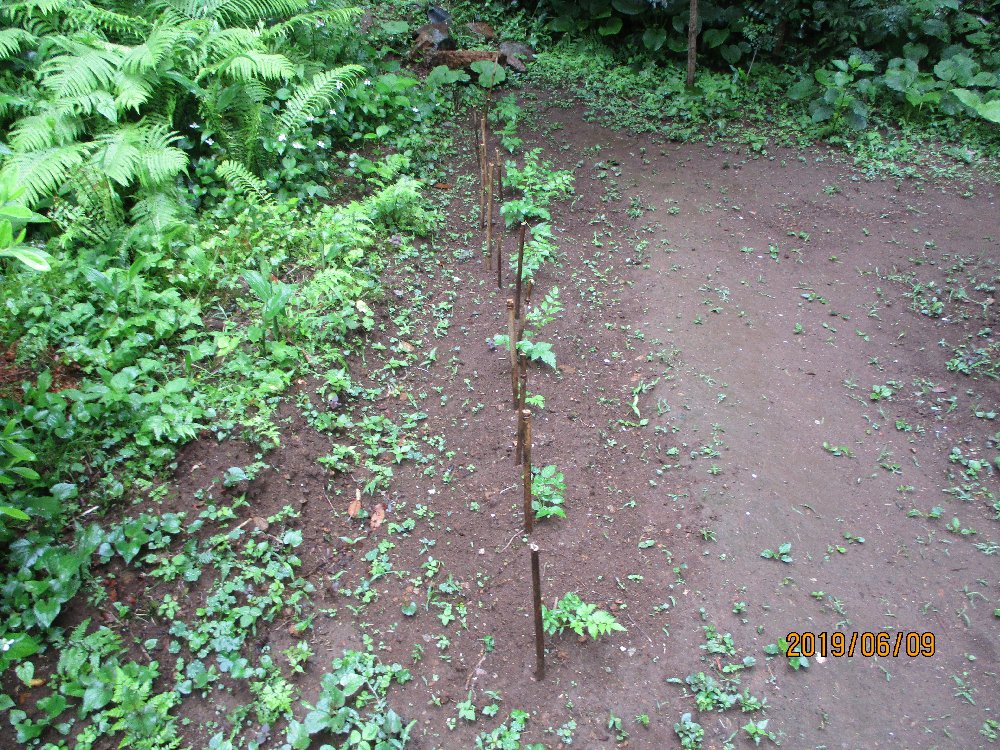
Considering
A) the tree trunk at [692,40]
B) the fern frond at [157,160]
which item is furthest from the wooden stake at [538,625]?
the tree trunk at [692,40]

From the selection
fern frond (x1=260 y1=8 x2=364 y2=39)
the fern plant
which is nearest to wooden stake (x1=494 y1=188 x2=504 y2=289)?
the fern plant

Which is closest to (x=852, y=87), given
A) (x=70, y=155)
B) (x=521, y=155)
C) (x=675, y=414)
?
(x=521, y=155)

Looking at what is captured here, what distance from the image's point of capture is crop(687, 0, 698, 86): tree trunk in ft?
23.6

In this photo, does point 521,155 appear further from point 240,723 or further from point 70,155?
point 240,723

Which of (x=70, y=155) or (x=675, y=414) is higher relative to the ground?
(x=70, y=155)

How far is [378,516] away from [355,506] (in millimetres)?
140

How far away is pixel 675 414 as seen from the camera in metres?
4.16

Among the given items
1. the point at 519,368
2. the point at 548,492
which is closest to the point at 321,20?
the point at 519,368

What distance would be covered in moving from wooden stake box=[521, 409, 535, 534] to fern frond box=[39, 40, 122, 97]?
4.10m

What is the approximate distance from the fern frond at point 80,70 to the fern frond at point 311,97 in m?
1.23

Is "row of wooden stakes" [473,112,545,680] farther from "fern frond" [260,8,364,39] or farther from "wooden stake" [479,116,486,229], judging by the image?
"fern frond" [260,8,364,39]

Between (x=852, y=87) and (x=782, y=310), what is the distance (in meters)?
3.89

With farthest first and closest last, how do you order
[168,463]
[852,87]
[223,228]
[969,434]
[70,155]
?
1. [852,87]
2. [223,228]
3. [70,155]
4. [969,434]
5. [168,463]

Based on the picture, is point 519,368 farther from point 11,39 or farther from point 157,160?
point 11,39
